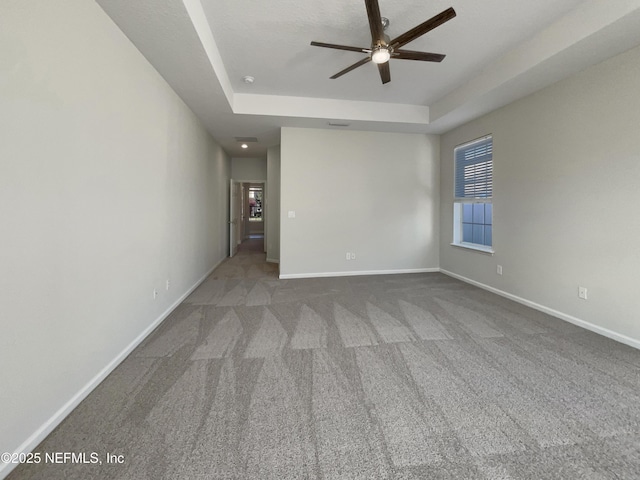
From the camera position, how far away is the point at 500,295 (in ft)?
12.0

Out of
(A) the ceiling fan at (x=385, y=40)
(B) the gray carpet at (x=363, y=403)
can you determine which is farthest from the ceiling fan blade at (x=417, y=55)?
(B) the gray carpet at (x=363, y=403)

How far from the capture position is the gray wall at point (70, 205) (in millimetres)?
1204

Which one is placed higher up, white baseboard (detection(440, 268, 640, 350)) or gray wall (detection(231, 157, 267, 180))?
gray wall (detection(231, 157, 267, 180))

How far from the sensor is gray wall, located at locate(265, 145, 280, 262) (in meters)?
5.98

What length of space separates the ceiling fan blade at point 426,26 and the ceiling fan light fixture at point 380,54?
7cm

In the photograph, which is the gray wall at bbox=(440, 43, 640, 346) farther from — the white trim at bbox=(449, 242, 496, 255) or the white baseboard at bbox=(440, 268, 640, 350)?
the white trim at bbox=(449, 242, 496, 255)

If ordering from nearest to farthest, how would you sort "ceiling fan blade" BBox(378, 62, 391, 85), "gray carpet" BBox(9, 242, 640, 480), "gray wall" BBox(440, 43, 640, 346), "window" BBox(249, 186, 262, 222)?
"gray carpet" BBox(9, 242, 640, 480) < "gray wall" BBox(440, 43, 640, 346) < "ceiling fan blade" BBox(378, 62, 391, 85) < "window" BBox(249, 186, 262, 222)

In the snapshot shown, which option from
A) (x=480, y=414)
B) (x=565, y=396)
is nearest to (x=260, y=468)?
(x=480, y=414)

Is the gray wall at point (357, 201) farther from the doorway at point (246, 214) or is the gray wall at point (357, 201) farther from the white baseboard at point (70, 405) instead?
the doorway at point (246, 214)

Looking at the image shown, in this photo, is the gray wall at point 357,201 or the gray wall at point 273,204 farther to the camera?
the gray wall at point 273,204

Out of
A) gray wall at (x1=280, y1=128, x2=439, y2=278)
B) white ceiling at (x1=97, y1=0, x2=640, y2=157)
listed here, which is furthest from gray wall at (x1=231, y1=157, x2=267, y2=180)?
white ceiling at (x1=97, y1=0, x2=640, y2=157)

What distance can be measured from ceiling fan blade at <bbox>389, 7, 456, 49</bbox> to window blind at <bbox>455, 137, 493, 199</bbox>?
2.54 m

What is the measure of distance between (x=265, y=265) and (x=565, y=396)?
504cm

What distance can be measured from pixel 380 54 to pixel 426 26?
0.40m
